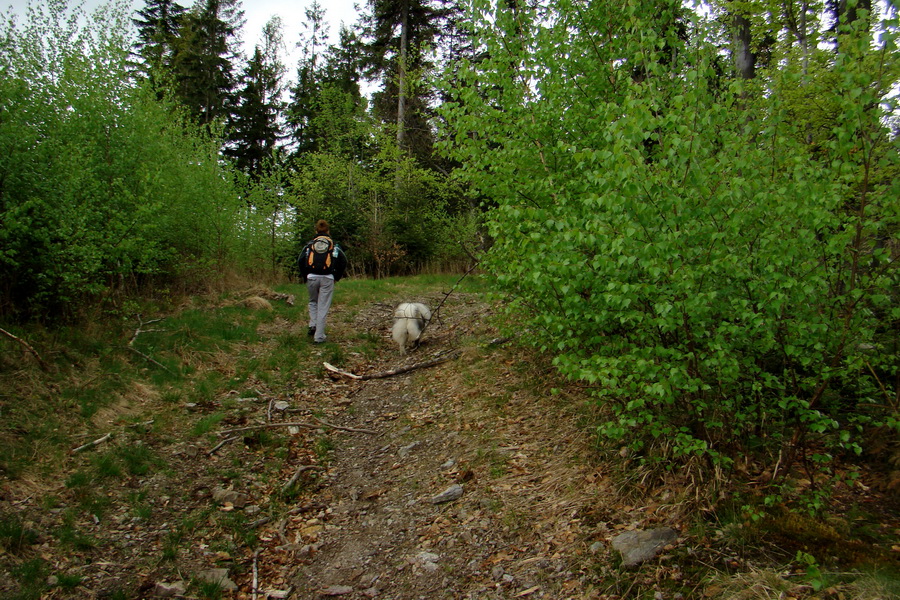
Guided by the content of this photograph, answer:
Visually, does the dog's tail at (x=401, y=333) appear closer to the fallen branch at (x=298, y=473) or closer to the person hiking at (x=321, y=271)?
the person hiking at (x=321, y=271)

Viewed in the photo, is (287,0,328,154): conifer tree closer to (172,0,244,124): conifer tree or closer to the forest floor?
(172,0,244,124): conifer tree

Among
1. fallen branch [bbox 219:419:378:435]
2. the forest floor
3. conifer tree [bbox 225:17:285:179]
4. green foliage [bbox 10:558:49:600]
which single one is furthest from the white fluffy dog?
conifer tree [bbox 225:17:285:179]

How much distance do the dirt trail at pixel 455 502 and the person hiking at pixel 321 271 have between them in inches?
106

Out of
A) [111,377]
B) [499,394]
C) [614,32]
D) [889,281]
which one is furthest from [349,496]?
[614,32]

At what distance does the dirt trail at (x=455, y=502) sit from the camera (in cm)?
398

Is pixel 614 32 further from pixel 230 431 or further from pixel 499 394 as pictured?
pixel 230 431

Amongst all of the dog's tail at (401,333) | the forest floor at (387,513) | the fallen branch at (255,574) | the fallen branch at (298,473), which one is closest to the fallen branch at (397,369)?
the dog's tail at (401,333)

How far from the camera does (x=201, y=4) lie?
95.8 feet

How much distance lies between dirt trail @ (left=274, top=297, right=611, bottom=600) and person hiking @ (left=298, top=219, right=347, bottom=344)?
2.70 meters

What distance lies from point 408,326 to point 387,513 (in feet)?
16.5

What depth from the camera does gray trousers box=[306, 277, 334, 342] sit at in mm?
9984

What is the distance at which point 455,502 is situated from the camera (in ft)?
16.3

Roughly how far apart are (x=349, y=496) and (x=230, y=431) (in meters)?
2.00

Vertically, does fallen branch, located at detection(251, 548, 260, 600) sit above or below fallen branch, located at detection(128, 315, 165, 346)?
below
